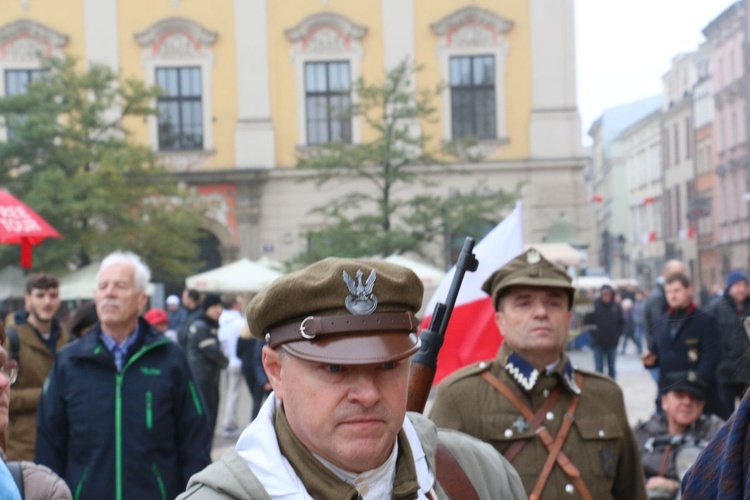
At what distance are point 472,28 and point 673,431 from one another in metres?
28.8

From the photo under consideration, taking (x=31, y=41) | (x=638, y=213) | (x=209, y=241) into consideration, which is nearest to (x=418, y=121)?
(x=209, y=241)

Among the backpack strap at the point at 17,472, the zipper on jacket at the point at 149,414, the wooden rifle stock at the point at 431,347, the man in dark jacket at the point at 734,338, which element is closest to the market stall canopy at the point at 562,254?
the zipper on jacket at the point at 149,414

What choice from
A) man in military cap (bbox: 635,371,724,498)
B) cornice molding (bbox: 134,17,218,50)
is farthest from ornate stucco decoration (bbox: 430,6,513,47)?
man in military cap (bbox: 635,371,724,498)

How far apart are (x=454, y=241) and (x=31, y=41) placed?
505 inches

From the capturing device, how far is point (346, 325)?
2605 millimetres

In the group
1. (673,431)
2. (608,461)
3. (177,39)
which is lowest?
(673,431)

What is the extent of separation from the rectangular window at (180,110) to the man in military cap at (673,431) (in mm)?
29367

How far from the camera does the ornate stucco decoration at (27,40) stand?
3516 centimetres

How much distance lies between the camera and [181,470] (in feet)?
19.5

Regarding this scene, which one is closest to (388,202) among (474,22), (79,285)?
(79,285)

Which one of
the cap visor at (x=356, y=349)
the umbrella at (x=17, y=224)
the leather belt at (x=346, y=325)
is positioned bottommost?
the cap visor at (x=356, y=349)

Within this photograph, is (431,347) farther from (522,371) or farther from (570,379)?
(570,379)

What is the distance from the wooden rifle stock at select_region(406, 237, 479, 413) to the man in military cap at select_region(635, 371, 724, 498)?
2677 mm

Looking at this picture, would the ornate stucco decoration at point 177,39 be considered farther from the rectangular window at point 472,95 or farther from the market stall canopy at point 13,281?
the market stall canopy at point 13,281
